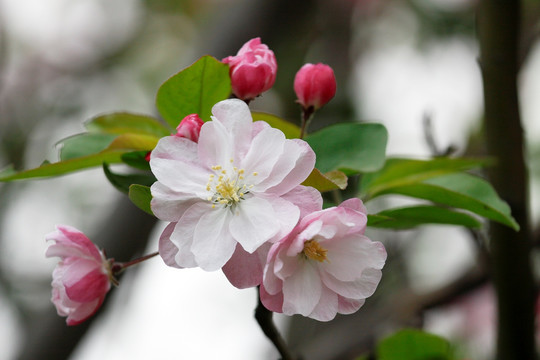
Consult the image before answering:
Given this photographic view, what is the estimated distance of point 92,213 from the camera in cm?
277

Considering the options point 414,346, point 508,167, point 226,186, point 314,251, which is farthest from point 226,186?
point 508,167

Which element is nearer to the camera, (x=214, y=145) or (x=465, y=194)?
(x=214, y=145)

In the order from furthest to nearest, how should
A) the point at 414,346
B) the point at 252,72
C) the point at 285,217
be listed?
the point at 414,346 → the point at 252,72 → the point at 285,217

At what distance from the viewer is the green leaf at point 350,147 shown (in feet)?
2.39

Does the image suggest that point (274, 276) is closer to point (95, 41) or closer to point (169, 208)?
point (169, 208)

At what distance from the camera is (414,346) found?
921mm

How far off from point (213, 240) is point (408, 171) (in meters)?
0.37

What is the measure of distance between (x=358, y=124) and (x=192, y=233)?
311 mm

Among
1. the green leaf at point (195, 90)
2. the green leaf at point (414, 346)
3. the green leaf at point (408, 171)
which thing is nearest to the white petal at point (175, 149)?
the green leaf at point (195, 90)

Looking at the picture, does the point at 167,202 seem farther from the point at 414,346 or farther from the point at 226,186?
the point at 414,346

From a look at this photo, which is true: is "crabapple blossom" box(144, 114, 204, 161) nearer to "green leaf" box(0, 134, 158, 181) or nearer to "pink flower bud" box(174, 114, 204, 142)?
"pink flower bud" box(174, 114, 204, 142)

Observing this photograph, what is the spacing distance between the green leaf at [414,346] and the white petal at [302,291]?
14.4 inches

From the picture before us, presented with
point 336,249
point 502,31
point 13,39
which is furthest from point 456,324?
point 13,39

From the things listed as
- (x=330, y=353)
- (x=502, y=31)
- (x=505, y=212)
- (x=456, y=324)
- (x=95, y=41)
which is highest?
(x=502, y=31)
